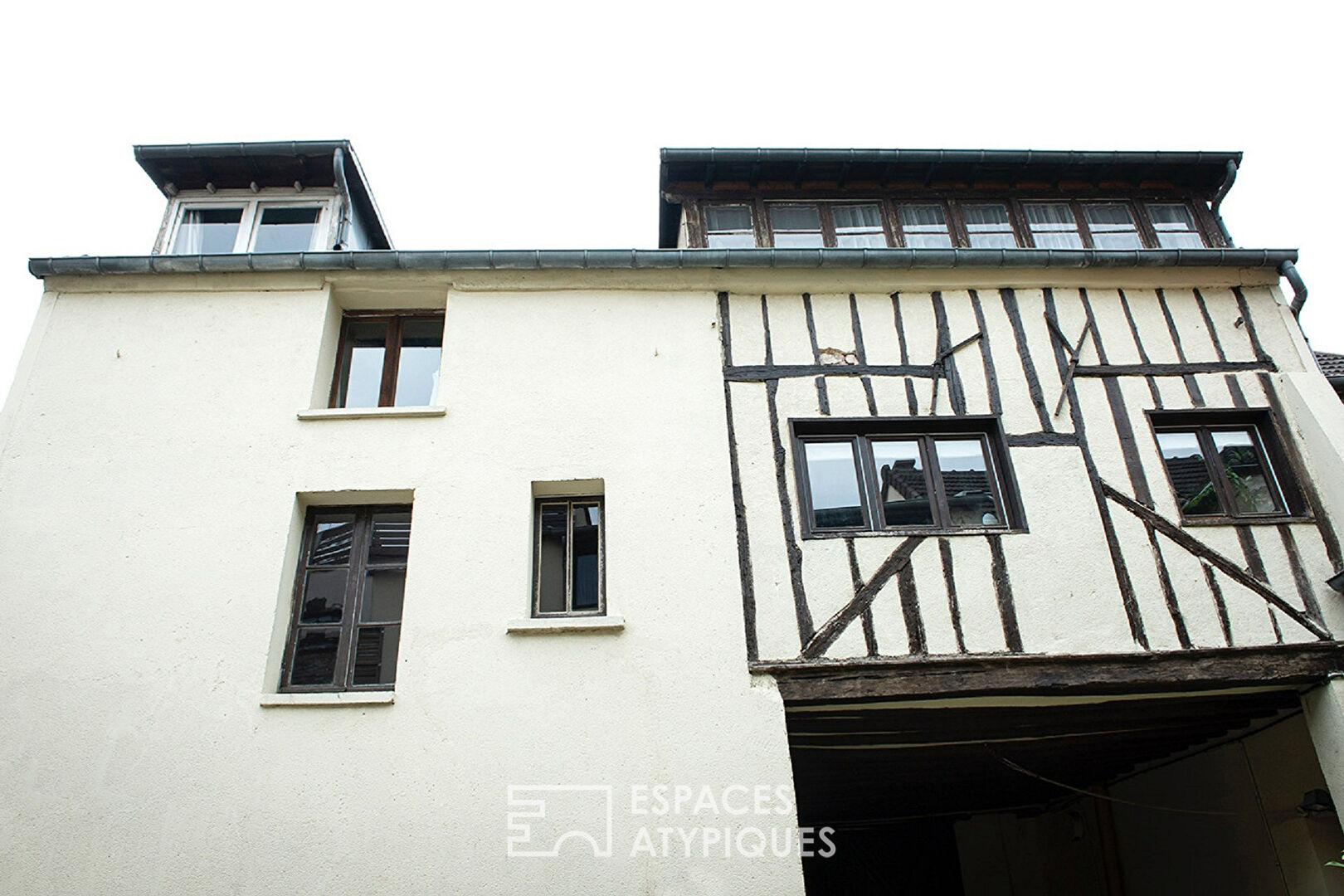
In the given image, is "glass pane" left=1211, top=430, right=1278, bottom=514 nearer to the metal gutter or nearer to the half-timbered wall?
the half-timbered wall

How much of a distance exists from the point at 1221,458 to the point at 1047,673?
2.49m

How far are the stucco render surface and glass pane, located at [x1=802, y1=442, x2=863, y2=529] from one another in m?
0.69

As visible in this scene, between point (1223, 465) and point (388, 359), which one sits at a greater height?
point (388, 359)

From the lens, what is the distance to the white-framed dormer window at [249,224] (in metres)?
7.56

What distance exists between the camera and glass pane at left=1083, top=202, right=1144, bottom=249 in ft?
25.5

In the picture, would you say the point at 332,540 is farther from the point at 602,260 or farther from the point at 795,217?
the point at 795,217

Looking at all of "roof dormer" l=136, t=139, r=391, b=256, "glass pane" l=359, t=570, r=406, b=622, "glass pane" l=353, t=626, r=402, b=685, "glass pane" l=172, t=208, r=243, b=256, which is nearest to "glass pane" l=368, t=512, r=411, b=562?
"glass pane" l=359, t=570, r=406, b=622

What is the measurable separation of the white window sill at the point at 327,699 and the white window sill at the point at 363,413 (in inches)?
81.7

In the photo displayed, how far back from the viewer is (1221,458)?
650 centimetres

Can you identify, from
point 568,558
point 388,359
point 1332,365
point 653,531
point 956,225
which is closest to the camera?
point 653,531

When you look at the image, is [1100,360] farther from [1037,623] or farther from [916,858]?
[916,858]

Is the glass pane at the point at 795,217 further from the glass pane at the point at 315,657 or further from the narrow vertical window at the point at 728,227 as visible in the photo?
the glass pane at the point at 315,657

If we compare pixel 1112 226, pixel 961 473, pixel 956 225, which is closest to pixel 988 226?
pixel 956 225

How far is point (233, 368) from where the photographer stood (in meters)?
6.52
